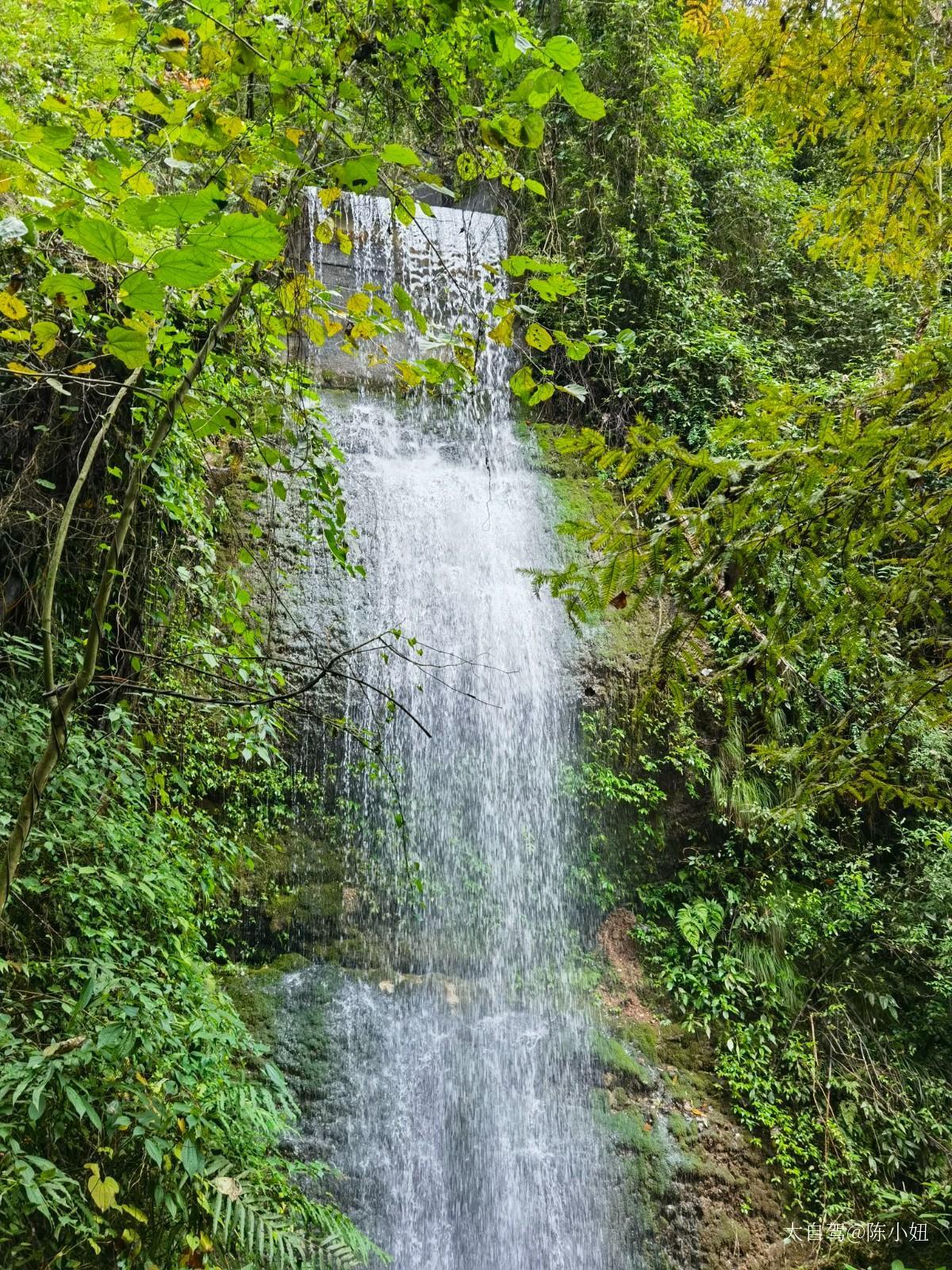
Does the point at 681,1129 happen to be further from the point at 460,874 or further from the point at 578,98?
the point at 578,98

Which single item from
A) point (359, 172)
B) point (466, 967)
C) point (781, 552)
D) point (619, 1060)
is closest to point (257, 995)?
point (466, 967)

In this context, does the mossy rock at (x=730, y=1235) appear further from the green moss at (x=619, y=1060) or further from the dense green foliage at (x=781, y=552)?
the green moss at (x=619, y=1060)

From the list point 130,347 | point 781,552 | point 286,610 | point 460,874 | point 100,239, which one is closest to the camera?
point 100,239

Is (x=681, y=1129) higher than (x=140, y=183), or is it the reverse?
(x=140, y=183)

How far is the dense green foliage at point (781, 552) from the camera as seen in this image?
2443 millimetres

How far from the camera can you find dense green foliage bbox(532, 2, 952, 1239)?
8.02 ft

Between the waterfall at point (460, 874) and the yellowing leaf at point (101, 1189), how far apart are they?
71.5 inches

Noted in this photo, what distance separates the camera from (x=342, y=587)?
691 cm

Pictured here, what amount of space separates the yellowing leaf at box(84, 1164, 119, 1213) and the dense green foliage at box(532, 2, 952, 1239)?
1.91 m

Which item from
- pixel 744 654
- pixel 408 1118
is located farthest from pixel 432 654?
pixel 744 654

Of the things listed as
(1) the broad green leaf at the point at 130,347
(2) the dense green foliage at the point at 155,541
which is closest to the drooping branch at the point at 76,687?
(2) the dense green foliage at the point at 155,541

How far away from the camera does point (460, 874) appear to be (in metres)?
6.25

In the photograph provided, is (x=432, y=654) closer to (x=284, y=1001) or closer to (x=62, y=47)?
(x=284, y=1001)

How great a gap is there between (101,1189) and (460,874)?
4161mm
